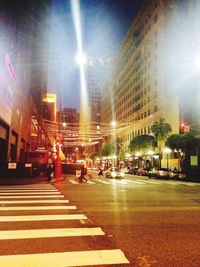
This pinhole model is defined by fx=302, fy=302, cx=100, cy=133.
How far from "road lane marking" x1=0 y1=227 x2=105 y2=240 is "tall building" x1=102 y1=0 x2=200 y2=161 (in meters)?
48.9

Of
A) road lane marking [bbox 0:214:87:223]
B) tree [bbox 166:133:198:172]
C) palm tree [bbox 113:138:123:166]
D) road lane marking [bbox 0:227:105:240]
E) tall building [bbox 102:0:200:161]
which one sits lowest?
road lane marking [bbox 0:227:105:240]

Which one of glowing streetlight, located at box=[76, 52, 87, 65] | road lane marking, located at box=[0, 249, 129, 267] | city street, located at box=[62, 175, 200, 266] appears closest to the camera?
road lane marking, located at box=[0, 249, 129, 267]

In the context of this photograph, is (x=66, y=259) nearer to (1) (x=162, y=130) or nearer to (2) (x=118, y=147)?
(1) (x=162, y=130)

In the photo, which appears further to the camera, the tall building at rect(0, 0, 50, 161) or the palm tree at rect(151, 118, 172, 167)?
the palm tree at rect(151, 118, 172, 167)

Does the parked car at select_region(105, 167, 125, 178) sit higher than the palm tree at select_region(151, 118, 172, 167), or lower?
lower

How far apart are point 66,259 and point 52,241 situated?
131 centimetres

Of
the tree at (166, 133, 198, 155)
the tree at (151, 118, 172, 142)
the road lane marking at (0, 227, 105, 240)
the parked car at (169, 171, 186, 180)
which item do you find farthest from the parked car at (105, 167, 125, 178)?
the road lane marking at (0, 227, 105, 240)

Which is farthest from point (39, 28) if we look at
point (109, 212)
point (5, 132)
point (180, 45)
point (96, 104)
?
point (96, 104)

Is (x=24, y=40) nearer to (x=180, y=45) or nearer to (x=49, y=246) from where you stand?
(x=180, y=45)

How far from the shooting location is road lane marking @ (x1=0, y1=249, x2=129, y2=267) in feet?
16.9

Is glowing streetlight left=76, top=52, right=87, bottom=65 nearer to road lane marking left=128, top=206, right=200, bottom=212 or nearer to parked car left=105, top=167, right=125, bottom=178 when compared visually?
road lane marking left=128, top=206, right=200, bottom=212

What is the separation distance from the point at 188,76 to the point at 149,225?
171 ft

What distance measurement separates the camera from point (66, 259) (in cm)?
540

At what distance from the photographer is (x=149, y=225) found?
8.41 meters
